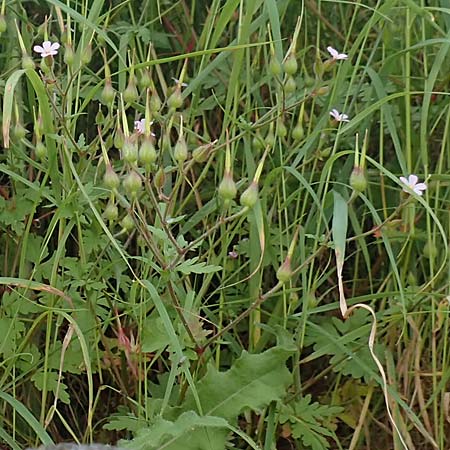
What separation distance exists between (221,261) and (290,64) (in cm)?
38

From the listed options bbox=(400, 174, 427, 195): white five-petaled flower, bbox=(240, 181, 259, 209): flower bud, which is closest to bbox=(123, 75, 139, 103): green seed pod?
bbox=(240, 181, 259, 209): flower bud

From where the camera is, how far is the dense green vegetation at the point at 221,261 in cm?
134

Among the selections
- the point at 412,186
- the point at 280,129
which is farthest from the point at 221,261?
the point at 412,186

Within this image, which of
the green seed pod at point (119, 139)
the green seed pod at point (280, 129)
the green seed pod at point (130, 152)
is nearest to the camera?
the green seed pod at point (130, 152)

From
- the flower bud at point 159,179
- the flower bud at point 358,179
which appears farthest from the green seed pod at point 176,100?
the flower bud at point 358,179

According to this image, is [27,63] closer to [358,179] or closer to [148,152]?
[148,152]

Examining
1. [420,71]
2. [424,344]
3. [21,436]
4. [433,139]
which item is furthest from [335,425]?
[420,71]

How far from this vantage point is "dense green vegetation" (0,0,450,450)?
1.34m

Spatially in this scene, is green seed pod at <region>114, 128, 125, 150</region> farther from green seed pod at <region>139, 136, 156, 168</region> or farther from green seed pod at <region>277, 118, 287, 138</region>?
green seed pod at <region>277, 118, 287, 138</region>

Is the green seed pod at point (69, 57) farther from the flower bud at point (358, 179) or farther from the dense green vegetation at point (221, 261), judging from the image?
the flower bud at point (358, 179)

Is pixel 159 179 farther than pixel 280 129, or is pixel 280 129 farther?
pixel 280 129

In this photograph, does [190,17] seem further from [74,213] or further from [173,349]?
[173,349]

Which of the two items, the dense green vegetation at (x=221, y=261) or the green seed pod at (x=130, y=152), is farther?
the dense green vegetation at (x=221, y=261)

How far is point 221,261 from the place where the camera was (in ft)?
5.24
